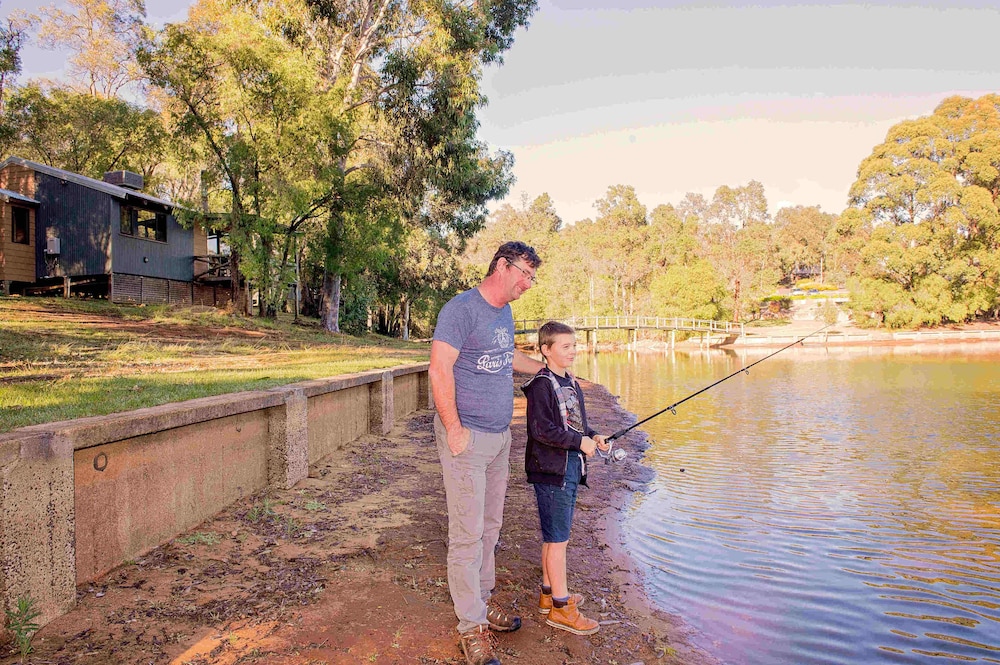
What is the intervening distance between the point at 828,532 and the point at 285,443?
19.5 feet

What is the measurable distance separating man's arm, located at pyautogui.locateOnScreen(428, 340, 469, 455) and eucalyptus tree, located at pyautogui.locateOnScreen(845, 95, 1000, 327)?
183 ft

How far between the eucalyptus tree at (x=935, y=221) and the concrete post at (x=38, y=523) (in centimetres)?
5700

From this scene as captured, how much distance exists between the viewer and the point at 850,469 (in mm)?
10758

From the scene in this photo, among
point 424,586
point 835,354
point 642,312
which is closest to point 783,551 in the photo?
point 424,586

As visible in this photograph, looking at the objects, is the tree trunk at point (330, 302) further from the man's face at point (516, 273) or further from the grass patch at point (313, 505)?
the man's face at point (516, 273)

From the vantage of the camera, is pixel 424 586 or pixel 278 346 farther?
pixel 278 346

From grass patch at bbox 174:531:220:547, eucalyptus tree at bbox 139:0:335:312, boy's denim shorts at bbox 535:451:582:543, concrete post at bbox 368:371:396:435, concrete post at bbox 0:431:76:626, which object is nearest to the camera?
concrete post at bbox 0:431:76:626

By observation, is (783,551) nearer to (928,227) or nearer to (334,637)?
(334,637)

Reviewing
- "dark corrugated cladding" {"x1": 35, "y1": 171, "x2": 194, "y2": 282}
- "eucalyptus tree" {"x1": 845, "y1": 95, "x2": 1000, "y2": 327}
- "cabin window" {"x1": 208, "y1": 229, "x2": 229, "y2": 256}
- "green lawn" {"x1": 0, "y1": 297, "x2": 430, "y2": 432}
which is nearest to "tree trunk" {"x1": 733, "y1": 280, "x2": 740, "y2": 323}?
"eucalyptus tree" {"x1": 845, "y1": 95, "x2": 1000, "y2": 327}

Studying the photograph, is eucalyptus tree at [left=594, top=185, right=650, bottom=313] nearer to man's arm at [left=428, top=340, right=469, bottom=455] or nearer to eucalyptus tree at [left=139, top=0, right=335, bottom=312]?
eucalyptus tree at [left=139, top=0, right=335, bottom=312]

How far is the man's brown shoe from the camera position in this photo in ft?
13.6

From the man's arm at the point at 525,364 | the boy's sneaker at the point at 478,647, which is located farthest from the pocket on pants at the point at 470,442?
the boy's sneaker at the point at 478,647

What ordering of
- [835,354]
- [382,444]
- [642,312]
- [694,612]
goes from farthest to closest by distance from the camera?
1. [642,312]
2. [835,354]
3. [382,444]
4. [694,612]

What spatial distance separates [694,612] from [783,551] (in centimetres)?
210
